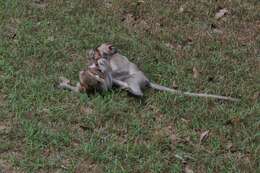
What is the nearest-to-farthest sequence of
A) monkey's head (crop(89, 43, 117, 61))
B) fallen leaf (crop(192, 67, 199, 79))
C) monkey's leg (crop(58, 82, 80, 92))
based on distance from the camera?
monkey's leg (crop(58, 82, 80, 92))
monkey's head (crop(89, 43, 117, 61))
fallen leaf (crop(192, 67, 199, 79))

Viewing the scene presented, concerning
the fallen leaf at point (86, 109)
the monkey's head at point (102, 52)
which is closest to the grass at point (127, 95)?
the fallen leaf at point (86, 109)

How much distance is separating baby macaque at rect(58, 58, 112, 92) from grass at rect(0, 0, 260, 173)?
0.10m

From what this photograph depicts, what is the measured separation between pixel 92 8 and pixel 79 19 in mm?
425

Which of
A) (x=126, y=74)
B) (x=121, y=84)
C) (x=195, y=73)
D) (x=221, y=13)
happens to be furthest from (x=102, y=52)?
(x=221, y=13)

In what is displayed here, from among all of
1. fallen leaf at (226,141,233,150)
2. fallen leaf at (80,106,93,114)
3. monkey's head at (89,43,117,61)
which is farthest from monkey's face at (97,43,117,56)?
fallen leaf at (226,141,233,150)

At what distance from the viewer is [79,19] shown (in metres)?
8.67

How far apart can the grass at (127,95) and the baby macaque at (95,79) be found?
0.34 feet

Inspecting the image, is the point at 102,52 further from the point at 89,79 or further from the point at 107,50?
the point at 89,79

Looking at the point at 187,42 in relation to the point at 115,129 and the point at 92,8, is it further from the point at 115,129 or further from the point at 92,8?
the point at 115,129

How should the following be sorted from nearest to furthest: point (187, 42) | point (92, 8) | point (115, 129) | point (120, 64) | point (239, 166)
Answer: point (239, 166) → point (115, 129) → point (120, 64) → point (187, 42) → point (92, 8)

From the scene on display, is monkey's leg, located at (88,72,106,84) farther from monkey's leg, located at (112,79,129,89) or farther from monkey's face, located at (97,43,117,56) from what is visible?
monkey's face, located at (97,43,117,56)

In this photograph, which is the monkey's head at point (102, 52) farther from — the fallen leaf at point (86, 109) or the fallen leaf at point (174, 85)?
the fallen leaf at point (174, 85)

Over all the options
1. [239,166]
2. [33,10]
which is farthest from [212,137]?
[33,10]

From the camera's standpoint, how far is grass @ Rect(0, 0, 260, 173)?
602 centimetres
